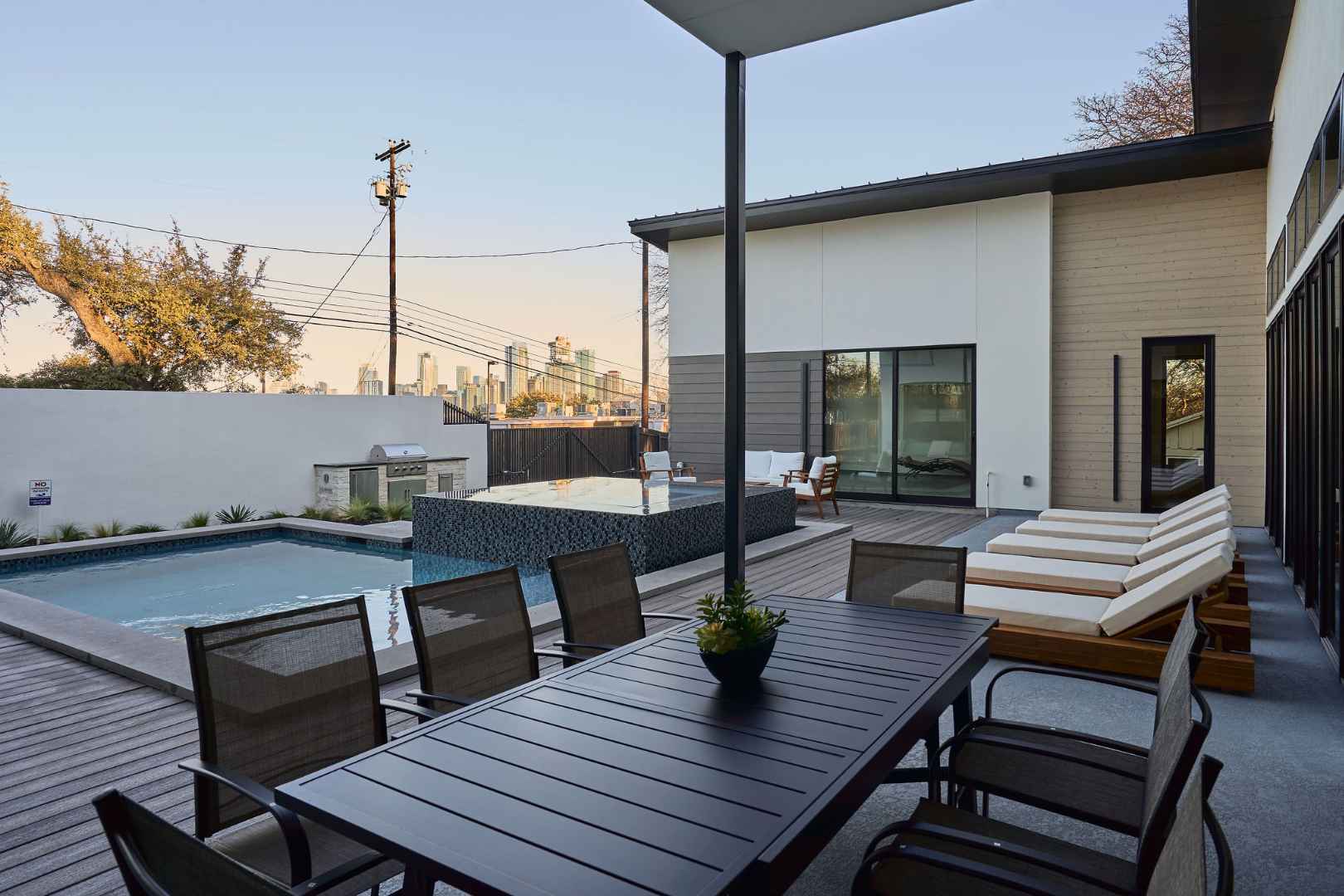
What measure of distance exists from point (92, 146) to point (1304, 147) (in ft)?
69.4

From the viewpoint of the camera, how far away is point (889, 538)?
8.59 meters

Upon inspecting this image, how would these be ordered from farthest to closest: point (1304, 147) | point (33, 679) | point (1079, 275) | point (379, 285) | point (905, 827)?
point (379, 285), point (1079, 275), point (1304, 147), point (33, 679), point (905, 827)

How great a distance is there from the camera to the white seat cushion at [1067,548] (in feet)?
18.6

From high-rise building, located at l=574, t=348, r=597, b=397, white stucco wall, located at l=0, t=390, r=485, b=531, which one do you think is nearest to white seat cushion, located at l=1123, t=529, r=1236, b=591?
white stucco wall, located at l=0, t=390, r=485, b=531

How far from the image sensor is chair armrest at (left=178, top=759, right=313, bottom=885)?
65.2 inches

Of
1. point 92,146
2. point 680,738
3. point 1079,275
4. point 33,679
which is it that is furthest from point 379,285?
point 680,738

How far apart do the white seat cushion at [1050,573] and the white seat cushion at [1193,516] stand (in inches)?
33.1

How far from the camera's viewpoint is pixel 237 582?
25.8ft

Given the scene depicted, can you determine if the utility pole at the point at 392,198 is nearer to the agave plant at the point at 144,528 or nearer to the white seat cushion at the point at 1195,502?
the agave plant at the point at 144,528

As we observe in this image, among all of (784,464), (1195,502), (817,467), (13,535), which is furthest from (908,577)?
(13,535)

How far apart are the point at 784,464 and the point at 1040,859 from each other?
33.2 ft

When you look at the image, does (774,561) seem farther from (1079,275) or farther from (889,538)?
(1079,275)

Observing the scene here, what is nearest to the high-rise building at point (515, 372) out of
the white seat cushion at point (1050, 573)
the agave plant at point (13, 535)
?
the agave plant at point (13, 535)

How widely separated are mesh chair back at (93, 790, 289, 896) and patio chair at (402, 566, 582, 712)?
51.5 inches
